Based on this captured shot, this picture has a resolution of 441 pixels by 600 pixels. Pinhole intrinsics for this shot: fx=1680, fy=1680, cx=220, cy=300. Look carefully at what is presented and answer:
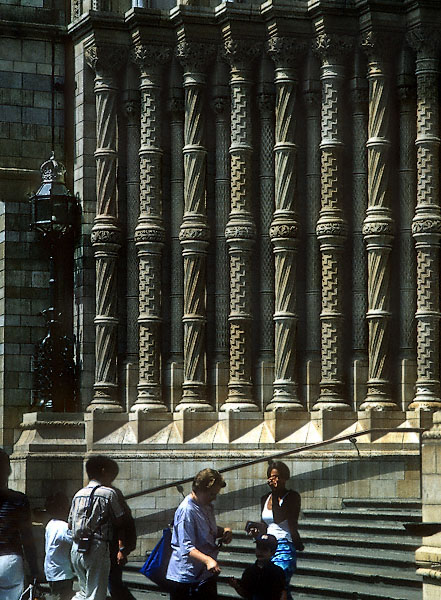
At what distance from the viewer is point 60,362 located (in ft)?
79.3

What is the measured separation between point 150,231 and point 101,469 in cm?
895

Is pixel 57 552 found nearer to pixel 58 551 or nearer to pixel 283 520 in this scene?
pixel 58 551

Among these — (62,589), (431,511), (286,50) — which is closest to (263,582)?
(431,511)

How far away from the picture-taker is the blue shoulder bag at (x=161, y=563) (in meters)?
14.0

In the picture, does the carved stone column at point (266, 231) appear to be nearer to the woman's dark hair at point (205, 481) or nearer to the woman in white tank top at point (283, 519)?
the woman in white tank top at point (283, 519)

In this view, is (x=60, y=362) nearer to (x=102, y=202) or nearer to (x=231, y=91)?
(x=102, y=202)

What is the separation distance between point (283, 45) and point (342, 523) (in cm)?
690

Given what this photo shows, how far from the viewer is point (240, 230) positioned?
23.7 m

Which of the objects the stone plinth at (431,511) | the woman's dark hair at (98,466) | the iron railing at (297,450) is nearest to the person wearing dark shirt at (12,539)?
the woman's dark hair at (98,466)

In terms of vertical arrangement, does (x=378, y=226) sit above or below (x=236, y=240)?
above

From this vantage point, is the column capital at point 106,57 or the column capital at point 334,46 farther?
the column capital at point 106,57

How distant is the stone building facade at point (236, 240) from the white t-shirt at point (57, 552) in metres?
5.78

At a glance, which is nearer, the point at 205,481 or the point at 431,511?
the point at 205,481

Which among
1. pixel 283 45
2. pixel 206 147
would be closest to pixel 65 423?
pixel 206 147
